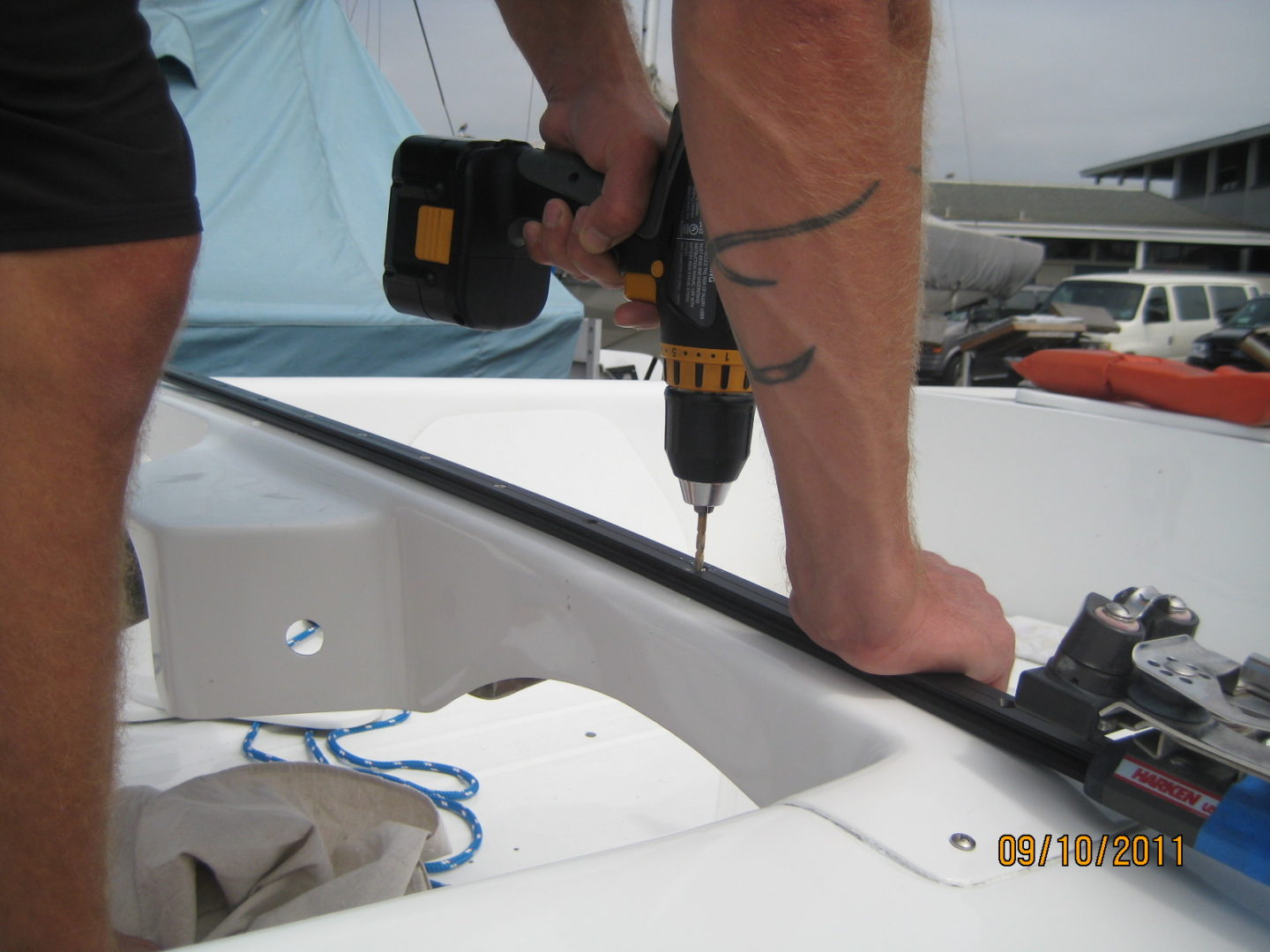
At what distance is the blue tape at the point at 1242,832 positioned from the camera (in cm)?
40

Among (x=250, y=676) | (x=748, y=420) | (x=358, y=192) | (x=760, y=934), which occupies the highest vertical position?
(x=358, y=192)

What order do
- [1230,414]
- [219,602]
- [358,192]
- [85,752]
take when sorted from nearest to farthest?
[85,752] < [219,602] < [1230,414] < [358,192]

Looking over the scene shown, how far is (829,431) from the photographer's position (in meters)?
0.57

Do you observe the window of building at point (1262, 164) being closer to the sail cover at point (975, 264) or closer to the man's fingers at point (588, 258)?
the sail cover at point (975, 264)

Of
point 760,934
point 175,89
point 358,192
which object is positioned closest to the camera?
Answer: point 760,934

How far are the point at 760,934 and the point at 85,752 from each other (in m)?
0.36

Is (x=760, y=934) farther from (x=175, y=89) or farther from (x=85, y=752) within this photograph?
(x=175, y=89)

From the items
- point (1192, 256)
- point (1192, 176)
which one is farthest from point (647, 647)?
point (1192, 176)

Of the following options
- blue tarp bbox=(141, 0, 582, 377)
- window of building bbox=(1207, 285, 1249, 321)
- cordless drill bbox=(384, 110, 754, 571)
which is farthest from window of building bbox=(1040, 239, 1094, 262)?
cordless drill bbox=(384, 110, 754, 571)

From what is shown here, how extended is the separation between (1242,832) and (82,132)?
672 mm

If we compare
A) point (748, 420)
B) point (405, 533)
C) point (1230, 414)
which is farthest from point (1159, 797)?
point (1230, 414)
